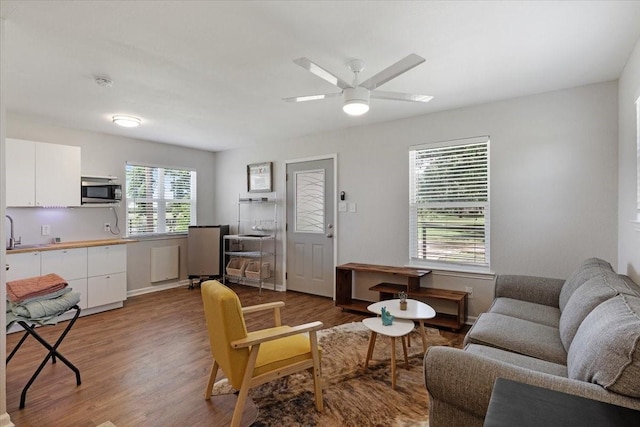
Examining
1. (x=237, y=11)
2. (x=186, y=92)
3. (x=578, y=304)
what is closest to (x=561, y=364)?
(x=578, y=304)

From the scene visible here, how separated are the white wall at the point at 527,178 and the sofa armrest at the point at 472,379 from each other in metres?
2.47

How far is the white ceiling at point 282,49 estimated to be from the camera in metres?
1.95

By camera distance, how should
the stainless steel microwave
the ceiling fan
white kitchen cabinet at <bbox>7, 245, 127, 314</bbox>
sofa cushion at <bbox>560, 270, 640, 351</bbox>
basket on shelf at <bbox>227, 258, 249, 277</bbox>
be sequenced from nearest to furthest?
sofa cushion at <bbox>560, 270, 640, 351</bbox>
the ceiling fan
white kitchen cabinet at <bbox>7, 245, 127, 314</bbox>
the stainless steel microwave
basket on shelf at <bbox>227, 258, 249, 277</bbox>

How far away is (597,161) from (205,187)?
5.80m

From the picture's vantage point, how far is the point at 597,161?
3.10 meters

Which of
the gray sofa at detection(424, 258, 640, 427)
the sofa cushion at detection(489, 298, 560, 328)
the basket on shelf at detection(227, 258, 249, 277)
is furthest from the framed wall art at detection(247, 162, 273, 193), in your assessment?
the gray sofa at detection(424, 258, 640, 427)

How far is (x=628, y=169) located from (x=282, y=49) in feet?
9.59

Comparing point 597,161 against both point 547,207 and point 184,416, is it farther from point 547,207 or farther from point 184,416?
point 184,416

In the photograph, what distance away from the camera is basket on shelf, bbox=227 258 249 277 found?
555 cm

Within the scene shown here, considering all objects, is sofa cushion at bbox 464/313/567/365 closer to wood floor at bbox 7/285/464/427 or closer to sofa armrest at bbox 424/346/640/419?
sofa armrest at bbox 424/346/640/419

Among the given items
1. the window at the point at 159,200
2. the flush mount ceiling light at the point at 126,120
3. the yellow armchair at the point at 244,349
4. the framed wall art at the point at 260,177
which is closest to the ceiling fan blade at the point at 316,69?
the yellow armchair at the point at 244,349

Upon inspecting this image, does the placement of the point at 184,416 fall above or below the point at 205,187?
below

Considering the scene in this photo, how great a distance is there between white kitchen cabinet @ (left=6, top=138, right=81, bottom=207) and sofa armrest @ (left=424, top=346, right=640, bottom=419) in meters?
4.66

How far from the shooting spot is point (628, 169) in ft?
8.73
